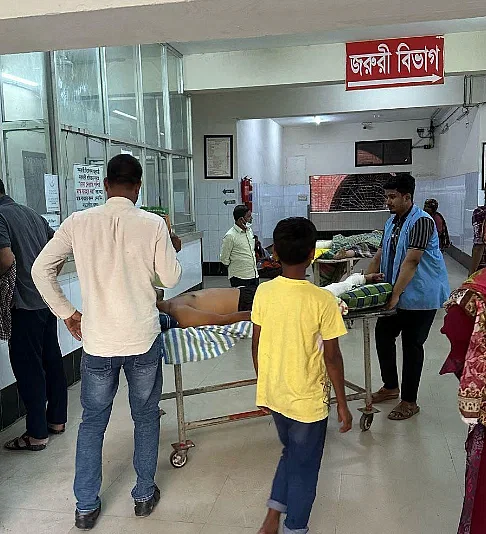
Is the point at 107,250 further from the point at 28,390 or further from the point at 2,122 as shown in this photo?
the point at 2,122

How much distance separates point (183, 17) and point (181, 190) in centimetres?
516

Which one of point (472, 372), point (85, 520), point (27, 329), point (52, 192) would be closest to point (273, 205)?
point (52, 192)

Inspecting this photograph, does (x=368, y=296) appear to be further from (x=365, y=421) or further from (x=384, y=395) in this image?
(x=384, y=395)

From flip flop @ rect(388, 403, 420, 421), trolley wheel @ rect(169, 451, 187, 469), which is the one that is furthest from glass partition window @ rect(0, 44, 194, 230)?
flip flop @ rect(388, 403, 420, 421)

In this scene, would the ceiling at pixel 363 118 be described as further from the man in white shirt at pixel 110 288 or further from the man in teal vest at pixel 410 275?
the man in white shirt at pixel 110 288

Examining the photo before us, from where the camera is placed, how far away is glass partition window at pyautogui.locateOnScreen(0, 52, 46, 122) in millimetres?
3549

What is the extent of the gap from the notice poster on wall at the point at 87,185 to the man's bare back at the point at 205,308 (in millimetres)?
1312

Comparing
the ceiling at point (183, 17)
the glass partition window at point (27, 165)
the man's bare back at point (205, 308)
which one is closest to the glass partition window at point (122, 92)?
the glass partition window at point (27, 165)

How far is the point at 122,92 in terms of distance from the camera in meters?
5.19

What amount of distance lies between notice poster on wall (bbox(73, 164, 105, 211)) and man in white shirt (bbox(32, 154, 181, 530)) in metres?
2.15

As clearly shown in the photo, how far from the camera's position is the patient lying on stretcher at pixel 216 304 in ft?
10.3

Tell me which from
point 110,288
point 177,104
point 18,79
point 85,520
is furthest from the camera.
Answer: point 177,104

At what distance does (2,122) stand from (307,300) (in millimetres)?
2517

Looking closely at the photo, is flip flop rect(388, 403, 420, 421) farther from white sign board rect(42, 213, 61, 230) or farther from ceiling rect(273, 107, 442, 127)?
ceiling rect(273, 107, 442, 127)
